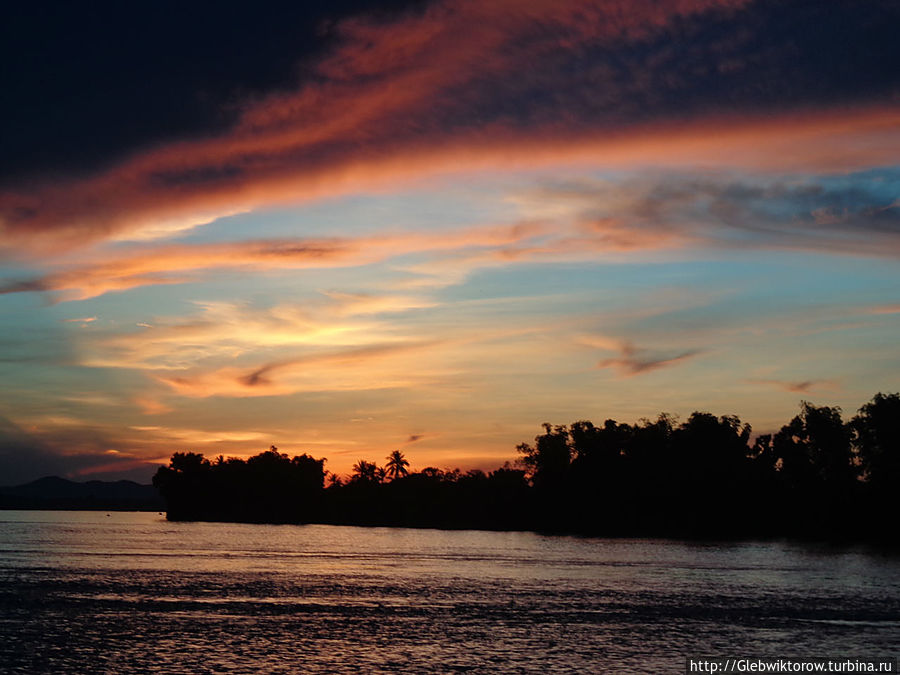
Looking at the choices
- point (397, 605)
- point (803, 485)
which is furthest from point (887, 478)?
point (397, 605)

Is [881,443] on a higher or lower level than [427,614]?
higher

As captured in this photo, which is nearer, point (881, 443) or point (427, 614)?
point (427, 614)

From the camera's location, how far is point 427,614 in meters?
54.6

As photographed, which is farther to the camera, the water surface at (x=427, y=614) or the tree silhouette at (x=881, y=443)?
the tree silhouette at (x=881, y=443)

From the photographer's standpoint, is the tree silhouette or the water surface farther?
the tree silhouette

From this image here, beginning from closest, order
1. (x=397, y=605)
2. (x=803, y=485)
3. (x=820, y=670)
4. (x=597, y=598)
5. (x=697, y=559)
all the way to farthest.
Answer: (x=820, y=670) → (x=397, y=605) → (x=597, y=598) → (x=697, y=559) → (x=803, y=485)

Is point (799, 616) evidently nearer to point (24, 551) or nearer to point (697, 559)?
point (697, 559)

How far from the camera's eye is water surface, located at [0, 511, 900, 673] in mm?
40344

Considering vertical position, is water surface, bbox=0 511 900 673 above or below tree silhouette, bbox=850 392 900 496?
below

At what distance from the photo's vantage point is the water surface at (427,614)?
40.3 m

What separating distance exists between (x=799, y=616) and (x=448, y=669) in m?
26.2

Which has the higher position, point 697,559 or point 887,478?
point 887,478

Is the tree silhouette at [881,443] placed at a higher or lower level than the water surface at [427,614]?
higher

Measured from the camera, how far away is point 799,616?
177 feet
